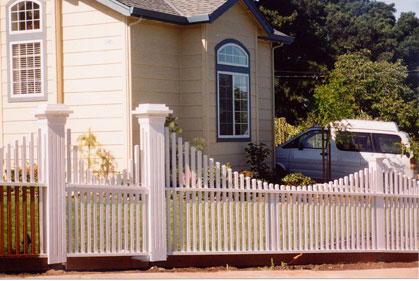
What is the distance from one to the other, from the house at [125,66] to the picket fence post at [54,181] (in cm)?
603

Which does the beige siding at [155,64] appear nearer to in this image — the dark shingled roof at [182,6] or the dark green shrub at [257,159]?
the dark shingled roof at [182,6]

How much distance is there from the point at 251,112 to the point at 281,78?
20.5 m

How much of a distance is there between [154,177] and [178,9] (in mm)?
8255

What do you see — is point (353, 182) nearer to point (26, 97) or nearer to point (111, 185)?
point (111, 185)

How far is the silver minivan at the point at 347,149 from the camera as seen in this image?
15.1 metres

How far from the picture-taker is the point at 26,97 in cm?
1397

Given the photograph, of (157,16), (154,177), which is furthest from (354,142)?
(154,177)

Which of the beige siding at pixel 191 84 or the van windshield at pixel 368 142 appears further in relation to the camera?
the van windshield at pixel 368 142

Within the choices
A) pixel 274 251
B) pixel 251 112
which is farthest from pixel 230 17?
pixel 274 251

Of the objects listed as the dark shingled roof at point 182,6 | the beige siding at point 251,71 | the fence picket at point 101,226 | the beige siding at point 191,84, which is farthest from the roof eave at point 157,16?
the fence picket at point 101,226

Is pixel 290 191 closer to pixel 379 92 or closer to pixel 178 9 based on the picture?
pixel 178 9

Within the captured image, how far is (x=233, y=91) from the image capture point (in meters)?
15.3

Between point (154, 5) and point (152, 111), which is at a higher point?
point (154, 5)

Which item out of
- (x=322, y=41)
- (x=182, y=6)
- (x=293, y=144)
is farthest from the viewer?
(x=322, y=41)
